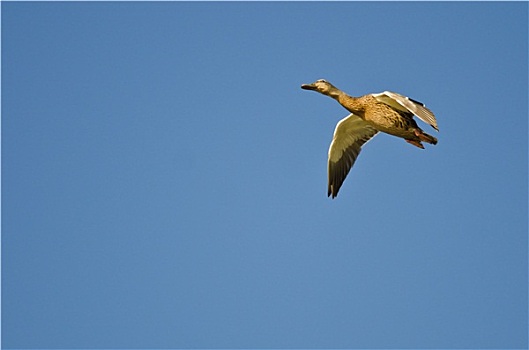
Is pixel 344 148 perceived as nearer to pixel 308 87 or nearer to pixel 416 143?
pixel 308 87

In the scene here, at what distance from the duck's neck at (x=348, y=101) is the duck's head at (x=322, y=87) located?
8 centimetres

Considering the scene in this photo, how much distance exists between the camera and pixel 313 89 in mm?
19047

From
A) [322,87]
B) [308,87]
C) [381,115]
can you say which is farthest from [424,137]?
[308,87]

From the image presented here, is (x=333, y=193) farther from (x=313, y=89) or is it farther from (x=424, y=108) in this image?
(x=424, y=108)

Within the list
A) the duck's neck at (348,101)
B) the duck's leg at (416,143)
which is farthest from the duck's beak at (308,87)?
the duck's leg at (416,143)

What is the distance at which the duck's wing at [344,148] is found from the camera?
Answer: 66.8 feet

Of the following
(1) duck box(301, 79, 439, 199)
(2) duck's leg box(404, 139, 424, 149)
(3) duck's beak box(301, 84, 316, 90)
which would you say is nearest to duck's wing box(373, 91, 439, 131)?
(1) duck box(301, 79, 439, 199)

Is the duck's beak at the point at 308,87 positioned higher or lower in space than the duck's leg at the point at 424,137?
higher

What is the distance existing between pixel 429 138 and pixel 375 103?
1.32 meters

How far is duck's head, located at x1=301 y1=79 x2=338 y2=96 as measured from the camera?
738 inches

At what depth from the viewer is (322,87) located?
18844 millimetres

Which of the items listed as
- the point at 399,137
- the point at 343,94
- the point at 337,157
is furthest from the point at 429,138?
the point at 337,157

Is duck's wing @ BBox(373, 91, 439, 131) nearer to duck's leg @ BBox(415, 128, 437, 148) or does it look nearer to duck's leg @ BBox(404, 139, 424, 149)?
duck's leg @ BBox(415, 128, 437, 148)

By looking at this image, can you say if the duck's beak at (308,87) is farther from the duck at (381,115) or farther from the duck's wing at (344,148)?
the duck's wing at (344,148)
